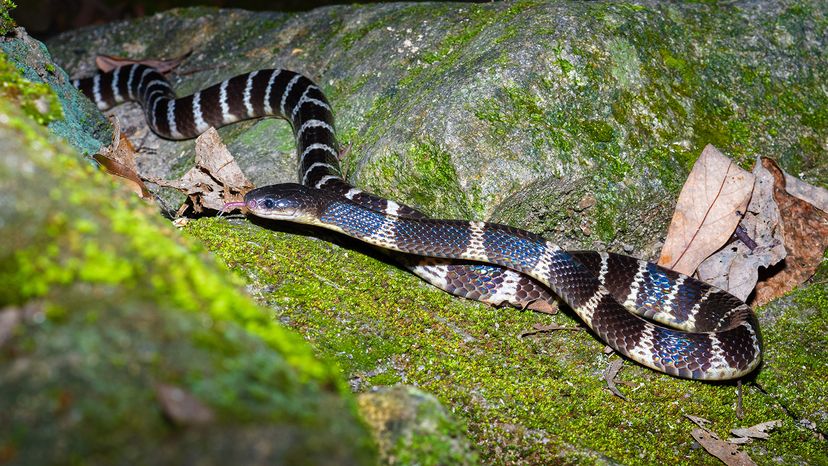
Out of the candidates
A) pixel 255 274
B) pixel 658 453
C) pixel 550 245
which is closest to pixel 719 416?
pixel 658 453

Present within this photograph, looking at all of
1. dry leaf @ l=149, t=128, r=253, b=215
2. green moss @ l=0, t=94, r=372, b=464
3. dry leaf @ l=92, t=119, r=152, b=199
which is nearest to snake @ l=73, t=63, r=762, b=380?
dry leaf @ l=149, t=128, r=253, b=215

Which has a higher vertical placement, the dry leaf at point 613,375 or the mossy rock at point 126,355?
the mossy rock at point 126,355

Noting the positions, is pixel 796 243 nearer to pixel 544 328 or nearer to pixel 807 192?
pixel 807 192

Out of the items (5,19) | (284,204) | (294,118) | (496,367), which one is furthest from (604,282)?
(5,19)

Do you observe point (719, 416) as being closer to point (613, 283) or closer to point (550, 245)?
point (613, 283)

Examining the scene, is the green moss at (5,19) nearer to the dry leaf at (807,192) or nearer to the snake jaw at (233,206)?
the snake jaw at (233,206)

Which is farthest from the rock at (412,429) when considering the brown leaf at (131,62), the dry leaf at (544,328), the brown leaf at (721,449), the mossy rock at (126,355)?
the brown leaf at (131,62)
